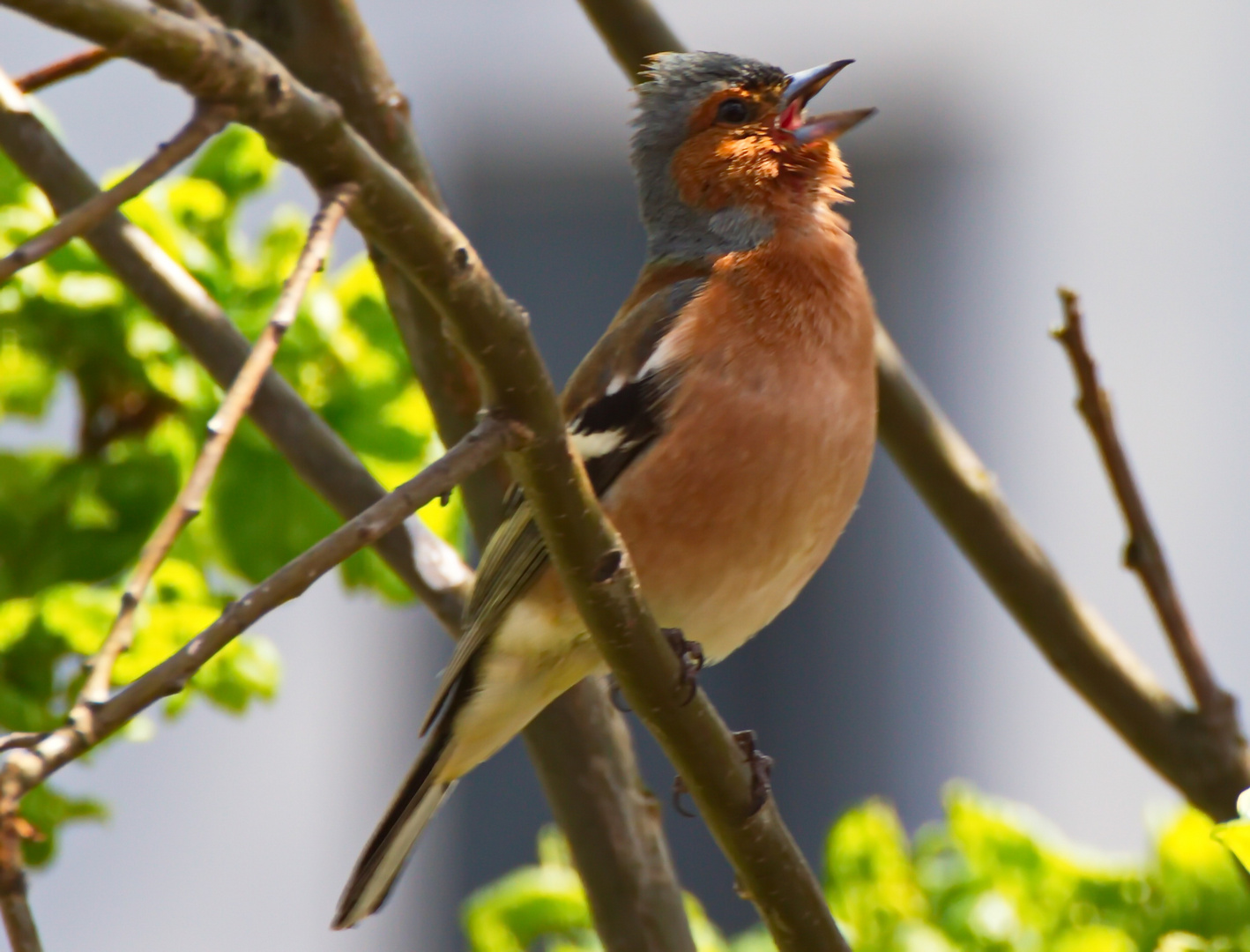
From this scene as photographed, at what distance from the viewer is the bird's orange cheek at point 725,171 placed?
5.53ft

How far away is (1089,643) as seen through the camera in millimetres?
1621

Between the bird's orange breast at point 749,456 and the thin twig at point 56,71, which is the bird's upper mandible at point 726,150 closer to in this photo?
the bird's orange breast at point 749,456

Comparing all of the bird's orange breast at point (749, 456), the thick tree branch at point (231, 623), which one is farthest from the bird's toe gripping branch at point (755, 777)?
the thick tree branch at point (231, 623)

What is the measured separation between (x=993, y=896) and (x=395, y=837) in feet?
2.07

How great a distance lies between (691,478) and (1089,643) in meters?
0.56

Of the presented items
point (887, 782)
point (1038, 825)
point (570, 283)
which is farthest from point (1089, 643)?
point (570, 283)

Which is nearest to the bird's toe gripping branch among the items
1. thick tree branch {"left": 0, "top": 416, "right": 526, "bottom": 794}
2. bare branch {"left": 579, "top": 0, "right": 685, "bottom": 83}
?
thick tree branch {"left": 0, "top": 416, "right": 526, "bottom": 794}

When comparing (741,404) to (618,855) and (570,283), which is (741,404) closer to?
(618,855)

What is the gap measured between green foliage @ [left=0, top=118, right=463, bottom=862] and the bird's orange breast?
362mm

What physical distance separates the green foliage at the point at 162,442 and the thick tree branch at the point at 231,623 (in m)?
0.64

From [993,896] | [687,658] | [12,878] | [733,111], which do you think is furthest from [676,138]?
[12,878]

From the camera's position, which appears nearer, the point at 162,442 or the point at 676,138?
the point at 162,442

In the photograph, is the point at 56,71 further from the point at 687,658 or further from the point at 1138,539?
the point at 1138,539

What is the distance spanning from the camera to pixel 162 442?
1.50m
